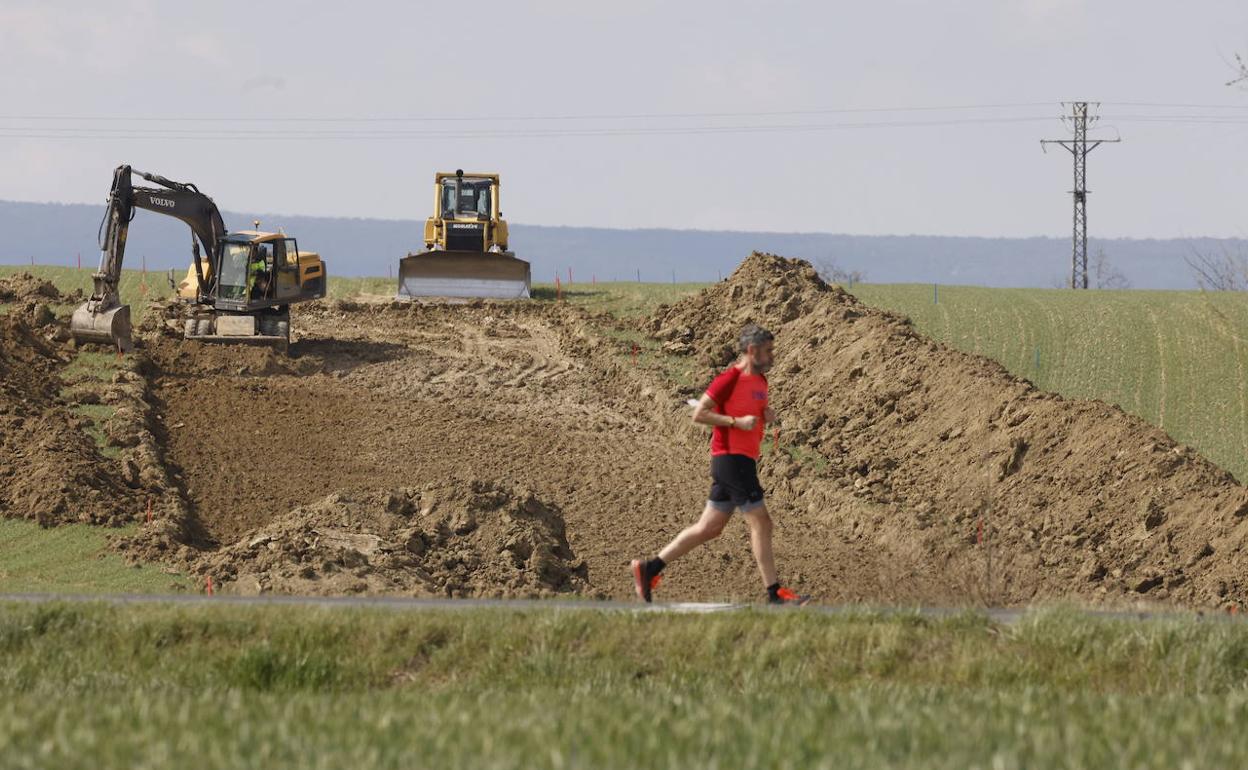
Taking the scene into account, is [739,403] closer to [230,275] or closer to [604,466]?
[604,466]

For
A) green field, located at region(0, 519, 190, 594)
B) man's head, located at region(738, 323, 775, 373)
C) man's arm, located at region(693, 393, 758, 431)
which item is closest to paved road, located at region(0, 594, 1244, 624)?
man's arm, located at region(693, 393, 758, 431)

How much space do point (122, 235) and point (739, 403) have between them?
21996mm

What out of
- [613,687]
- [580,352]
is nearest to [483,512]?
[613,687]

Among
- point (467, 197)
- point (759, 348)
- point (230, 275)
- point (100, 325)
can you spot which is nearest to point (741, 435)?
point (759, 348)

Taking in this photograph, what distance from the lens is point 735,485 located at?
38.2ft

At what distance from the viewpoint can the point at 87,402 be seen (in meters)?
27.2

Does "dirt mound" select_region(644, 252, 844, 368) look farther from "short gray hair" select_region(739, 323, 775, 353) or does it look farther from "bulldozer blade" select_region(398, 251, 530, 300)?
"short gray hair" select_region(739, 323, 775, 353)

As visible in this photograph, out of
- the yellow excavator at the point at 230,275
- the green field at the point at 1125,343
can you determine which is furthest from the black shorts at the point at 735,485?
the yellow excavator at the point at 230,275

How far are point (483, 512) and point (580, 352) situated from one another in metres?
15.6

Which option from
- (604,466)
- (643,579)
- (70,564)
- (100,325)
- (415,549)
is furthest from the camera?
(100,325)

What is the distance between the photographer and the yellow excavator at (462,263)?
4025cm

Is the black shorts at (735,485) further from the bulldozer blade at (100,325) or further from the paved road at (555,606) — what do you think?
the bulldozer blade at (100,325)

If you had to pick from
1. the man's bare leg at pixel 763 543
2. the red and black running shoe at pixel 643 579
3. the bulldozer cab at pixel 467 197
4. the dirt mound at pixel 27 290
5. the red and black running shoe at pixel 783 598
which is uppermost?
the bulldozer cab at pixel 467 197

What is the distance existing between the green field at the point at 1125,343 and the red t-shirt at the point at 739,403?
58.6ft
